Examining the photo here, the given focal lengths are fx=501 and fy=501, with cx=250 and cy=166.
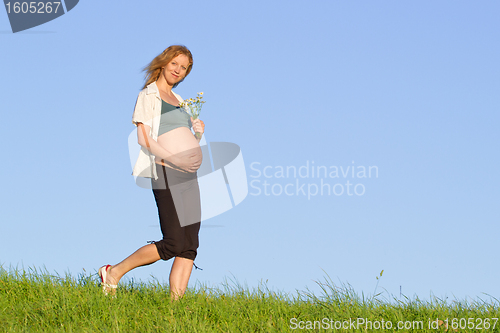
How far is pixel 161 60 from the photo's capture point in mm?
4992

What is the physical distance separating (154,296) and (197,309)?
62cm

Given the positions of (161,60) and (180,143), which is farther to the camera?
(161,60)

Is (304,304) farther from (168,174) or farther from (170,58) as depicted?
(170,58)

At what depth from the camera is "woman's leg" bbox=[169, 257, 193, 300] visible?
4.76 metres

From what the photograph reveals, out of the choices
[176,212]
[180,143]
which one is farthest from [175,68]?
[176,212]

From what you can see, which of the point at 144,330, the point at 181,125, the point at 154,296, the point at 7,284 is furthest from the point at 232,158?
the point at 7,284

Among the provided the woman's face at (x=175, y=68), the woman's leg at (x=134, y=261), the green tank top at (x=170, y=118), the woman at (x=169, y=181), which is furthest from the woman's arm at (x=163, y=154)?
the woman's leg at (x=134, y=261)

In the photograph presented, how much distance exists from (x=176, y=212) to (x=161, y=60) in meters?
1.53

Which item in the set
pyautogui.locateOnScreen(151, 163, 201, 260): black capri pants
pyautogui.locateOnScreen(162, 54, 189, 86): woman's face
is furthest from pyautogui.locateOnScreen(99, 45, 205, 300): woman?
pyautogui.locateOnScreen(162, 54, 189, 86): woman's face

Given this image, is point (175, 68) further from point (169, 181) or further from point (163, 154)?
point (169, 181)

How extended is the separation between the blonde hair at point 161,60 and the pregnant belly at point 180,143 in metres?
0.66

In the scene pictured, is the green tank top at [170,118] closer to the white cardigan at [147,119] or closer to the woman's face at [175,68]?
the white cardigan at [147,119]

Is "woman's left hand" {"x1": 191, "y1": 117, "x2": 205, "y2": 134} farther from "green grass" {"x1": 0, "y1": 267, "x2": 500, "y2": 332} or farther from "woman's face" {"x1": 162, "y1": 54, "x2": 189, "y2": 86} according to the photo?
"green grass" {"x1": 0, "y1": 267, "x2": 500, "y2": 332}

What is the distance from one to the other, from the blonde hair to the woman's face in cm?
4
